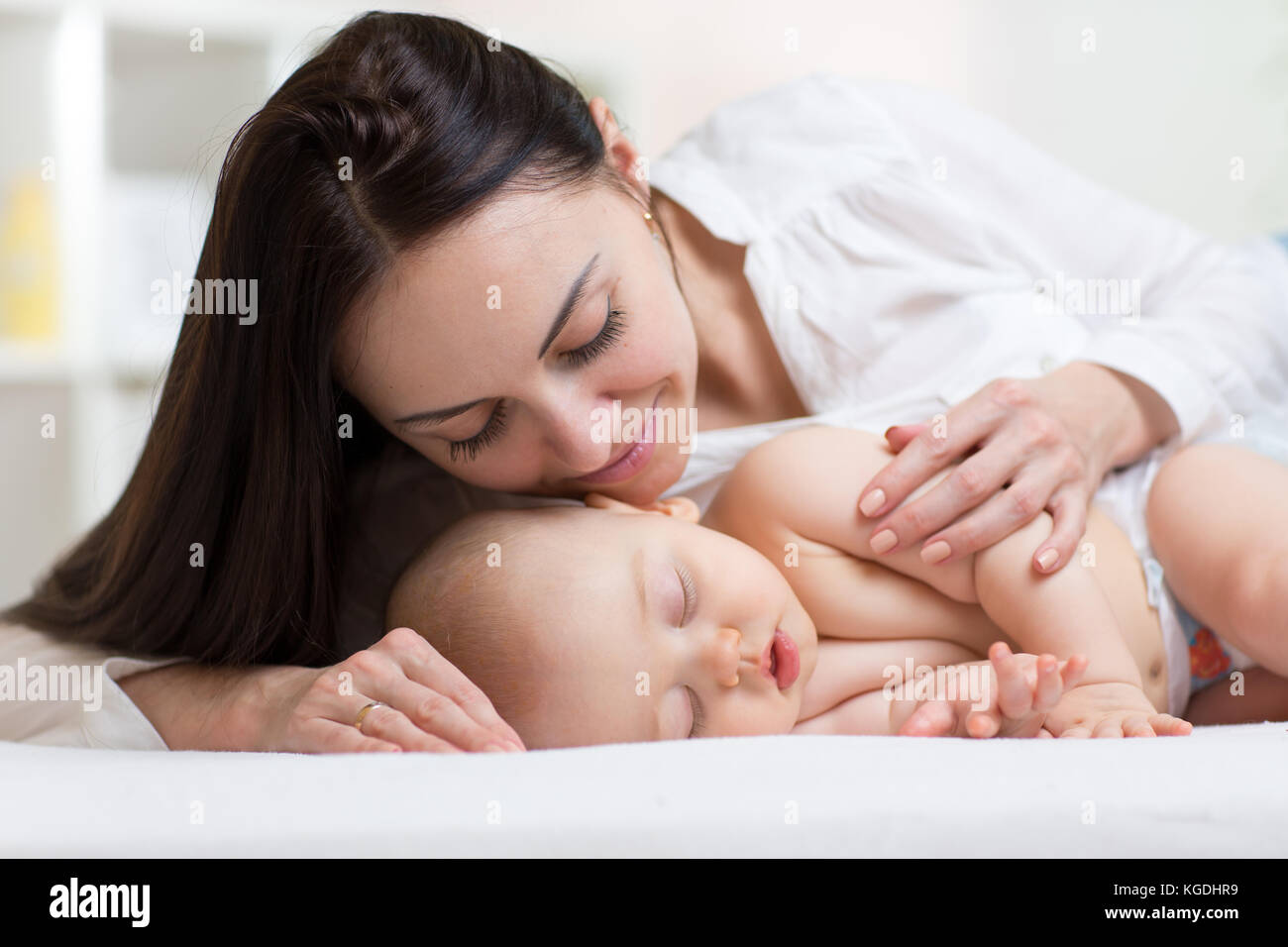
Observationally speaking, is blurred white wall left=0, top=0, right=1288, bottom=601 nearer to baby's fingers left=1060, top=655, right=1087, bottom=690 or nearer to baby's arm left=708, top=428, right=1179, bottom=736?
baby's arm left=708, top=428, right=1179, bottom=736

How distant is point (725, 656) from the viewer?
898 mm

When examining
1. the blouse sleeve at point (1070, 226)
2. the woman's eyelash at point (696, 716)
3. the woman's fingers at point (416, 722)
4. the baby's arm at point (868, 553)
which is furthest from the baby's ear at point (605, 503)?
the blouse sleeve at point (1070, 226)

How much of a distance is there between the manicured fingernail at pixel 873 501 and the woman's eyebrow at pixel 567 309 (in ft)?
1.05

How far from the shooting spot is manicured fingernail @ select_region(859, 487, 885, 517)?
1.01m

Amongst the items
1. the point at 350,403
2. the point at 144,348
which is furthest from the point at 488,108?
the point at 144,348

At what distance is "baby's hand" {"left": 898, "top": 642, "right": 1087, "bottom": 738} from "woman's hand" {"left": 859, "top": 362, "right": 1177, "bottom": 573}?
0.57 feet

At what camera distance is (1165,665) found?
107cm

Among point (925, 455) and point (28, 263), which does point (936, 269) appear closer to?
point (925, 455)

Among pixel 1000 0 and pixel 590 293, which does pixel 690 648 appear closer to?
pixel 590 293

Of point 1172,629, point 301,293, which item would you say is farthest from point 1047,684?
point 301,293

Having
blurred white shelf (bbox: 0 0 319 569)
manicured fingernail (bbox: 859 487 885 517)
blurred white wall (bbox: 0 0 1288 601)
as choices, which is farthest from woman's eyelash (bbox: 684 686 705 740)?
blurred white shelf (bbox: 0 0 319 569)

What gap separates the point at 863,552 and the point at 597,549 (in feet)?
0.89

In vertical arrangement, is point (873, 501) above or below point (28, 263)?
below

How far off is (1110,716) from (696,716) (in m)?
0.33
